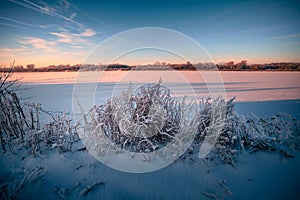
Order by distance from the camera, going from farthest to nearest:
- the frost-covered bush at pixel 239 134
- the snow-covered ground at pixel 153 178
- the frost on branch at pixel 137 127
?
the frost-covered bush at pixel 239 134 → the frost on branch at pixel 137 127 → the snow-covered ground at pixel 153 178

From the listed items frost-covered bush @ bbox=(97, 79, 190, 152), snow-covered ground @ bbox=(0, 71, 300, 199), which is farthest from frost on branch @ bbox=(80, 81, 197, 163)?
snow-covered ground @ bbox=(0, 71, 300, 199)

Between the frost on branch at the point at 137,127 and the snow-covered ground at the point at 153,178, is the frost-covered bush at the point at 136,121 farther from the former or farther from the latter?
the snow-covered ground at the point at 153,178

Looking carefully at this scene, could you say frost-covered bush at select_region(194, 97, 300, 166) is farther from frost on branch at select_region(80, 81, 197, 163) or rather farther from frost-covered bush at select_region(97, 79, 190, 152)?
frost-covered bush at select_region(97, 79, 190, 152)

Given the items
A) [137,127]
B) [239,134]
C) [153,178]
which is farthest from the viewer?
[239,134]

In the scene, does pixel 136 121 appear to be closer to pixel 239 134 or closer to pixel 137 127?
pixel 137 127

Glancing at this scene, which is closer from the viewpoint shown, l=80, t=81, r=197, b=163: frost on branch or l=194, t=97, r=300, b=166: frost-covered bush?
l=80, t=81, r=197, b=163: frost on branch

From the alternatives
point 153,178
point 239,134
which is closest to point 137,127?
point 153,178

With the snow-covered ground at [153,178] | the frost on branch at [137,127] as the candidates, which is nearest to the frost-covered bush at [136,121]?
the frost on branch at [137,127]

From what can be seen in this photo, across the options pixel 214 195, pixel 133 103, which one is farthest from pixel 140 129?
pixel 214 195

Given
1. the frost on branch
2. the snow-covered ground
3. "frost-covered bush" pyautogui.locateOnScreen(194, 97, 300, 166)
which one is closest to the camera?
the snow-covered ground

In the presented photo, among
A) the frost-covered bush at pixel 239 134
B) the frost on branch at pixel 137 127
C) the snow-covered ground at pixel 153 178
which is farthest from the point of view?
the frost-covered bush at pixel 239 134

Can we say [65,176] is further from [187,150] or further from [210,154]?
[210,154]

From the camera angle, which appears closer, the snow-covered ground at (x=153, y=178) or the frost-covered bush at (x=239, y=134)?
the snow-covered ground at (x=153, y=178)

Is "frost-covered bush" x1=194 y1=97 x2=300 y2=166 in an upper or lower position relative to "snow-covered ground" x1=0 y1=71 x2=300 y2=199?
upper
